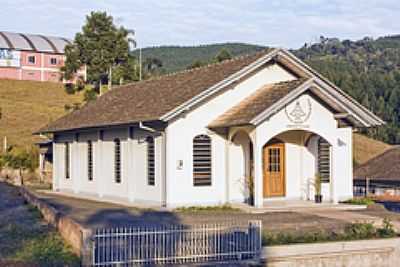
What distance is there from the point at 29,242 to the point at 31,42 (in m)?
76.7

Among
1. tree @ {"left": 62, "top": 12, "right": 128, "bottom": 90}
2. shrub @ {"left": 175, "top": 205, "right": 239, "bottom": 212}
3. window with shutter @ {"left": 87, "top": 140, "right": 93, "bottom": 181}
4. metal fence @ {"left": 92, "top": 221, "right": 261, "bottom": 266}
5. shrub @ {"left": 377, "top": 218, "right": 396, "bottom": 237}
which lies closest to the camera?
metal fence @ {"left": 92, "top": 221, "right": 261, "bottom": 266}

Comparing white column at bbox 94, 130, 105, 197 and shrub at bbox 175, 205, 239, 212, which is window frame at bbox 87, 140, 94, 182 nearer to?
white column at bbox 94, 130, 105, 197

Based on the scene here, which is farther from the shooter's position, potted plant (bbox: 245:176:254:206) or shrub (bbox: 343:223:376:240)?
potted plant (bbox: 245:176:254:206)

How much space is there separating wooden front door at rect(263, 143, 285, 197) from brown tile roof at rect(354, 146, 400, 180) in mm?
19687

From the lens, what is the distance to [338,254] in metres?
16.8

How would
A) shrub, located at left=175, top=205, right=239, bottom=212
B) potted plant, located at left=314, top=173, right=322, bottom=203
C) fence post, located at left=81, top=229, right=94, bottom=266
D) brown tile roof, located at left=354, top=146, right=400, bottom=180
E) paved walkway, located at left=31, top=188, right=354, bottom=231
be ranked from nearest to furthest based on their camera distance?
fence post, located at left=81, top=229, right=94, bottom=266
paved walkway, located at left=31, top=188, right=354, bottom=231
shrub, located at left=175, top=205, right=239, bottom=212
potted plant, located at left=314, top=173, right=322, bottom=203
brown tile roof, located at left=354, top=146, right=400, bottom=180

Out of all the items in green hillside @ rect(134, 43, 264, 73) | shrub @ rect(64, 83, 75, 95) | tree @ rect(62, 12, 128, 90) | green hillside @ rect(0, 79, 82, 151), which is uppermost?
green hillside @ rect(134, 43, 264, 73)

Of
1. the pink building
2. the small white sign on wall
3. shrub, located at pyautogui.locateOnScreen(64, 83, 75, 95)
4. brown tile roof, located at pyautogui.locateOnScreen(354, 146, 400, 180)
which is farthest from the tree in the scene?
the small white sign on wall

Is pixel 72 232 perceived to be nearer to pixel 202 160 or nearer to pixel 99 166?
pixel 202 160

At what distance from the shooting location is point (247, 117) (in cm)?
2433

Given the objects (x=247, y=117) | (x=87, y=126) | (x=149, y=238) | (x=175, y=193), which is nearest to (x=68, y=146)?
(x=87, y=126)

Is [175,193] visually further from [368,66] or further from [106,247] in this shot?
[368,66]

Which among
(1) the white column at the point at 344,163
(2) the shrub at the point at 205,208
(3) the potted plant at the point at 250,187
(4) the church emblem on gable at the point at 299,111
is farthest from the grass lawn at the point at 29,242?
(1) the white column at the point at 344,163

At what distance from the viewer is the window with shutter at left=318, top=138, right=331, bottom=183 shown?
28406 millimetres
